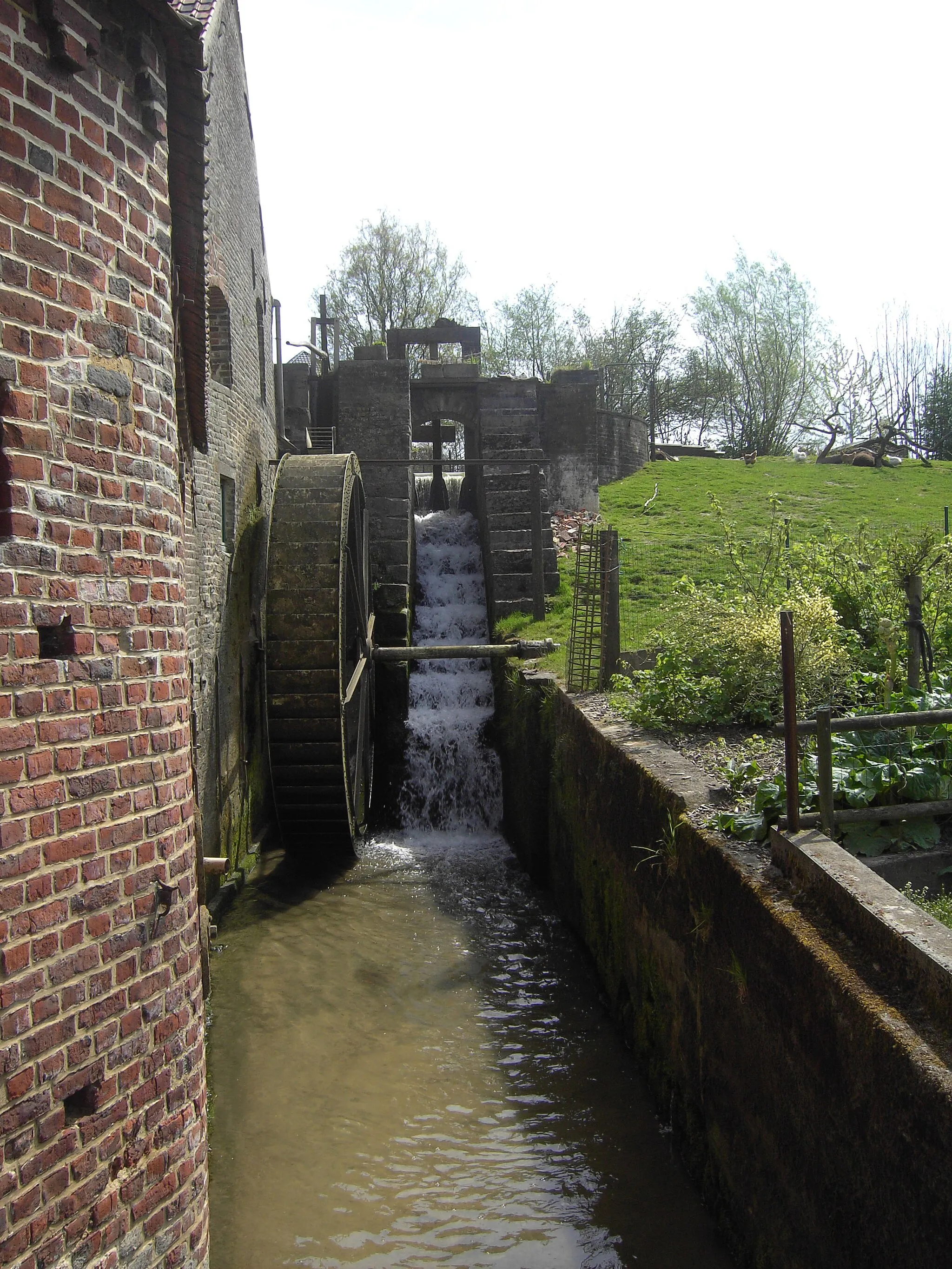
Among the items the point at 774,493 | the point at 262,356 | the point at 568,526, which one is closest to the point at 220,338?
the point at 262,356

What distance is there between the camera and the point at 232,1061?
5.36 m

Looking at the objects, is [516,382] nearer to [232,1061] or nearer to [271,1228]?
[232,1061]

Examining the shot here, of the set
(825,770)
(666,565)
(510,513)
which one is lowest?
(825,770)

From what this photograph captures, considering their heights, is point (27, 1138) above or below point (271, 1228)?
above

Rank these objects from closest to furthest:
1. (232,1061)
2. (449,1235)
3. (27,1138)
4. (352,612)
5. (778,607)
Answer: (27,1138) → (449,1235) → (232,1061) → (778,607) → (352,612)

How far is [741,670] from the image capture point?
6.49m

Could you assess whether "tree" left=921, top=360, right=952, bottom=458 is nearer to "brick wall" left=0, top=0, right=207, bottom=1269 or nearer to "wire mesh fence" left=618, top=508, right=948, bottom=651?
"wire mesh fence" left=618, top=508, right=948, bottom=651

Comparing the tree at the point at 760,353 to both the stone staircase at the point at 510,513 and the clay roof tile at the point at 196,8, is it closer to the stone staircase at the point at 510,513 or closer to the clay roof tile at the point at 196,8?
the stone staircase at the point at 510,513

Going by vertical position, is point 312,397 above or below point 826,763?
above

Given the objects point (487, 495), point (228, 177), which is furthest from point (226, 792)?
point (487, 495)

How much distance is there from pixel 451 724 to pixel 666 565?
5.30m

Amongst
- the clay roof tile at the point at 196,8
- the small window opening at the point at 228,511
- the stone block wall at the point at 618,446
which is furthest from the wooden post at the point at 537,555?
the clay roof tile at the point at 196,8

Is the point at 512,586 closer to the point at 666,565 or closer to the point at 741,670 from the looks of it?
the point at 666,565

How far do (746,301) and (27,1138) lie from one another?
31.9m
